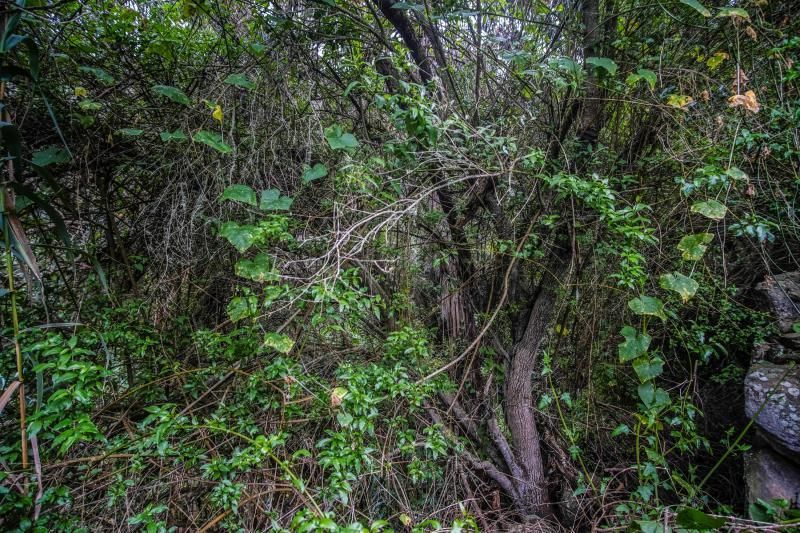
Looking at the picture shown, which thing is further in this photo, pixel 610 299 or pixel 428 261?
pixel 428 261

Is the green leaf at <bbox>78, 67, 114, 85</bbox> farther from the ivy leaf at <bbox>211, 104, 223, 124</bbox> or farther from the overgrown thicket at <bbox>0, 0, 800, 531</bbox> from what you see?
the ivy leaf at <bbox>211, 104, 223, 124</bbox>

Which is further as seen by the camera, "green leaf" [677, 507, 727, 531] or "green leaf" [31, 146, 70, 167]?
"green leaf" [31, 146, 70, 167]

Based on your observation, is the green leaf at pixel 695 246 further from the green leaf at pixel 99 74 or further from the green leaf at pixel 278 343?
the green leaf at pixel 99 74

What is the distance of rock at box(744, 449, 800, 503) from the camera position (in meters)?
1.44

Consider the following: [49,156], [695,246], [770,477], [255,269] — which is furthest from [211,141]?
[770,477]

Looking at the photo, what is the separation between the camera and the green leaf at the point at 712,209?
1250 mm

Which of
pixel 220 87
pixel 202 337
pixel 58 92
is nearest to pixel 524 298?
pixel 202 337

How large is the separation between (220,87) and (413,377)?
1680 mm

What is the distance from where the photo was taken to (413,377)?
1.71 meters

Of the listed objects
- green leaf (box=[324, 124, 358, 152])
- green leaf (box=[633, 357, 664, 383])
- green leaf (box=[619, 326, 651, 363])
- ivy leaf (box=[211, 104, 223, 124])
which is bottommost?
green leaf (box=[633, 357, 664, 383])

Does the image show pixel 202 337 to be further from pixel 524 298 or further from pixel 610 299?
pixel 610 299

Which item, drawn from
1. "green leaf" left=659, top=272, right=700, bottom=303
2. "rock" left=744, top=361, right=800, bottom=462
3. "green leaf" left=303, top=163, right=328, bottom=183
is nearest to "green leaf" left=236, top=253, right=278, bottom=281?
"green leaf" left=303, top=163, right=328, bottom=183

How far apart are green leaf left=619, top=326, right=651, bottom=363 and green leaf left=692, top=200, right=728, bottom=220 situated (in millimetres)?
516

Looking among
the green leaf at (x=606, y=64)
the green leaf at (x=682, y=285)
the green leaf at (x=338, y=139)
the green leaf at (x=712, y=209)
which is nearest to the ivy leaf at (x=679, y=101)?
the green leaf at (x=606, y=64)
